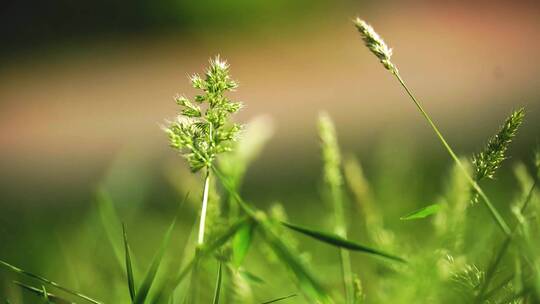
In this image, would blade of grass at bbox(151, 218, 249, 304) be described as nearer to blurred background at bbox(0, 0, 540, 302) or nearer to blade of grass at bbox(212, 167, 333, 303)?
blade of grass at bbox(212, 167, 333, 303)

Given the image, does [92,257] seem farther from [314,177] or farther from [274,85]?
[274,85]

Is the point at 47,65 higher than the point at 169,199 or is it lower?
higher

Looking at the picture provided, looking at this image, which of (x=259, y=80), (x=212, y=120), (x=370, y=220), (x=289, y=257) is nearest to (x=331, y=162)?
(x=370, y=220)

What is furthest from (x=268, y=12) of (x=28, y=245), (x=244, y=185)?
(x=28, y=245)

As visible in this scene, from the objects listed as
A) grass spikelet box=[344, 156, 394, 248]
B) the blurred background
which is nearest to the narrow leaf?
grass spikelet box=[344, 156, 394, 248]

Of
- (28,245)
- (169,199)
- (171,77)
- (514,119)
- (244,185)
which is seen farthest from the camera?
(171,77)

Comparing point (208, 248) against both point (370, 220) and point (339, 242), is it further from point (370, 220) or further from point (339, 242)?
point (370, 220)
